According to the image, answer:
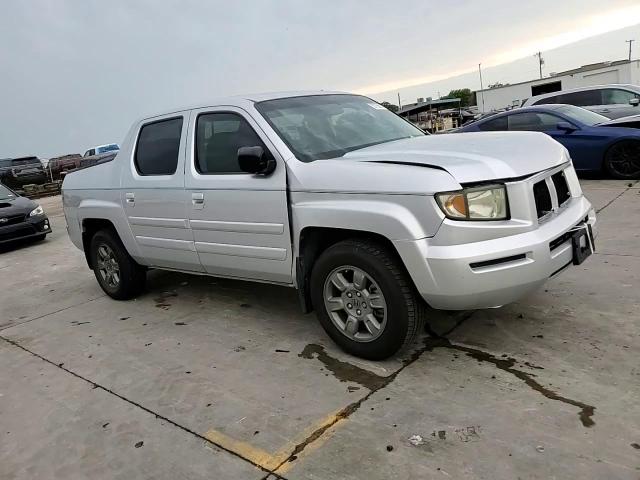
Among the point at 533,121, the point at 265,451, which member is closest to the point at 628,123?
the point at 533,121

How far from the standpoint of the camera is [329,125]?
13.5 feet

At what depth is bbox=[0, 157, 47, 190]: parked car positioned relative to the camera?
1028 inches

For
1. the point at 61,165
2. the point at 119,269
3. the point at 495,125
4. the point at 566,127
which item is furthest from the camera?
the point at 61,165

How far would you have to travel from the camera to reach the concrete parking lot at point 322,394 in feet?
8.45

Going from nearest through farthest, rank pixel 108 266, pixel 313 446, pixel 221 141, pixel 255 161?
pixel 313 446 < pixel 255 161 < pixel 221 141 < pixel 108 266

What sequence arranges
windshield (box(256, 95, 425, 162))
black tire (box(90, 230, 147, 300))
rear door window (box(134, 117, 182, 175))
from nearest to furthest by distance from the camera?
windshield (box(256, 95, 425, 162)) → rear door window (box(134, 117, 182, 175)) → black tire (box(90, 230, 147, 300))

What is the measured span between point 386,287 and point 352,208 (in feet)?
1.67

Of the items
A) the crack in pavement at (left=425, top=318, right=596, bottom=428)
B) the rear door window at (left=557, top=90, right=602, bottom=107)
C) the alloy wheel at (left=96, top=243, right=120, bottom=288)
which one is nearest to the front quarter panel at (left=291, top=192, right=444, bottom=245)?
the crack in pavement at (left=425, top=318, right=596, bottom=428)

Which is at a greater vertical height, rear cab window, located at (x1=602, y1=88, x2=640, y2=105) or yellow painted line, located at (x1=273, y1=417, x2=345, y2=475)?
rear cab window, located at (x1=602, y1=88, x2=640, y2=105)

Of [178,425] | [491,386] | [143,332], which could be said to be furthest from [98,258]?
[491,386]

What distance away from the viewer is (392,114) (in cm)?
481

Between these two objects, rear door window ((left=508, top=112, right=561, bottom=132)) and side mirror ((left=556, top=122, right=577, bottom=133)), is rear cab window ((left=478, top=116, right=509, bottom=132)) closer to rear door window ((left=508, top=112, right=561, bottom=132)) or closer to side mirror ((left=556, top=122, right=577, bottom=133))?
rear door window ((left=508, top=112, right=561, bottom=132))

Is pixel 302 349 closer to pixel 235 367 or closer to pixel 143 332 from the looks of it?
pixel 235 367

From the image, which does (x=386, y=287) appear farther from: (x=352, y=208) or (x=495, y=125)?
(x=495, y=125)
